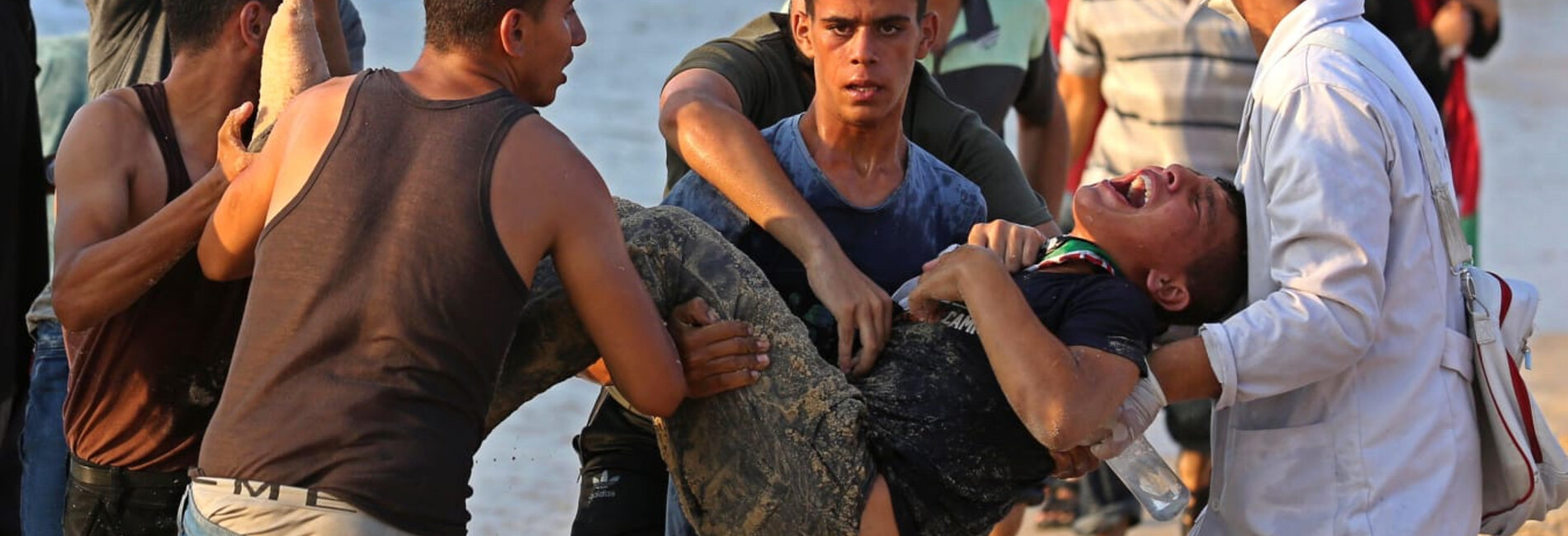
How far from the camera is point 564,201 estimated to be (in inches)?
119

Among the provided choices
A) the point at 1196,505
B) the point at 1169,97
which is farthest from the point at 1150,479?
the point at 1169,97

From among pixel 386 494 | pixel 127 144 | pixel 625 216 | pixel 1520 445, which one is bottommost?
pixel 1520 445

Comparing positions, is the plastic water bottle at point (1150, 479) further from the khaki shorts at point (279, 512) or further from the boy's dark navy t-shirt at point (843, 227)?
the khaki shorts at point (279, 512)

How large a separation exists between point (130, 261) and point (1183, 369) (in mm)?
1804

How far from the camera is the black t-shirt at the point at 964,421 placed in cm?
342

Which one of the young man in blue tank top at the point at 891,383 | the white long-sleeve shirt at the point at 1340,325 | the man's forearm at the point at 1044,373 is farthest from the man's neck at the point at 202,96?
the white long-sleeve shirt at the point at 1340,325

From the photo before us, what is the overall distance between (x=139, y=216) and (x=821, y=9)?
4.51 feet

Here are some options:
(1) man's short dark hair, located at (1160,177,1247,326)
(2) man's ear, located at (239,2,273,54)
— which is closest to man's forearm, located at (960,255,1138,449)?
(1) man's short dark hair, located at (1160,177,1247,326)

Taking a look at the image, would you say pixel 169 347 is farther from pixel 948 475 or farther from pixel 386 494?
pixel 948 475

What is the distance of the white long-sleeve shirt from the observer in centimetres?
338

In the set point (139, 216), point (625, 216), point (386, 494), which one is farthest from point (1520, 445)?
point (139, 216)

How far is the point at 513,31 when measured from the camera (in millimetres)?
3117

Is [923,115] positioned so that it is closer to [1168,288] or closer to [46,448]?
[1168,288]

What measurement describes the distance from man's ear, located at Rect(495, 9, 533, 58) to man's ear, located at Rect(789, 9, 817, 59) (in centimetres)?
106
